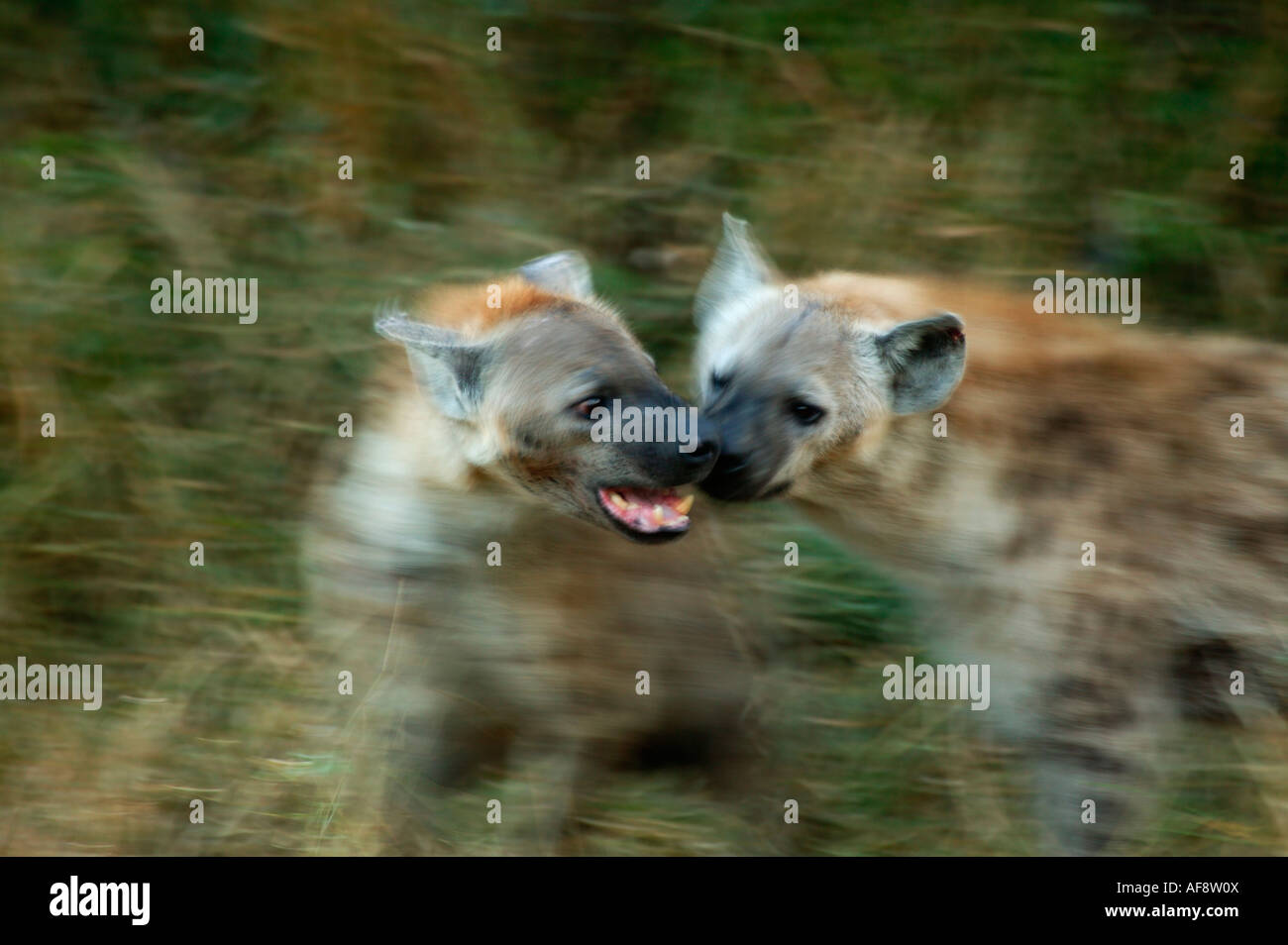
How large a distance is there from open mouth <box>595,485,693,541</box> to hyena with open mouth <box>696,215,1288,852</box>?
0.12 metres

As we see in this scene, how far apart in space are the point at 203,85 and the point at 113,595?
2056 millimetres

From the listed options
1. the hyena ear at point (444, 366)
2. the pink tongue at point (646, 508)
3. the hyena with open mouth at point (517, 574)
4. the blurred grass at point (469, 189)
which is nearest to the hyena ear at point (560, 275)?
the hyena with open mouth at point (517, 574)

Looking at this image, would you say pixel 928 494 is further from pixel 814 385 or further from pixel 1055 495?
pixel 814 385

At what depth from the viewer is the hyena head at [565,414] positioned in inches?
167

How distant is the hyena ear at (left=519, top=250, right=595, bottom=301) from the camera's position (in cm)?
488

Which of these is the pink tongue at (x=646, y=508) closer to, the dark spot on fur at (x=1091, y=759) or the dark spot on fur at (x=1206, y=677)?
the dark spot on fur at (x=1091, y=759)

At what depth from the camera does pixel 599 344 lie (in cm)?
441

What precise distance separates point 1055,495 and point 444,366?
176 cm

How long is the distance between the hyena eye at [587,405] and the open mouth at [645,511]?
0.21 meters

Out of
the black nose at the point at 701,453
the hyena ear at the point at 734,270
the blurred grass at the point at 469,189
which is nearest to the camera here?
the black nose at the point at 701,453

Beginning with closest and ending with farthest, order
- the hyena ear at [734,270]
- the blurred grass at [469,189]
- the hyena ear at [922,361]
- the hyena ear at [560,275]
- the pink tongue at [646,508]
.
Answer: the pink tongue at [646,508]
the hyena ear at [922,361]
the hyena ear at [560,275]
the hyena ear at [734,270]
the blurred grass at [469,189]

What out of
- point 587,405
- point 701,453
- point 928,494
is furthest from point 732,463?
point 928,494

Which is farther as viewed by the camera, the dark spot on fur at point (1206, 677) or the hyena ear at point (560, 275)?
the hyena ear at point (560, 275)
